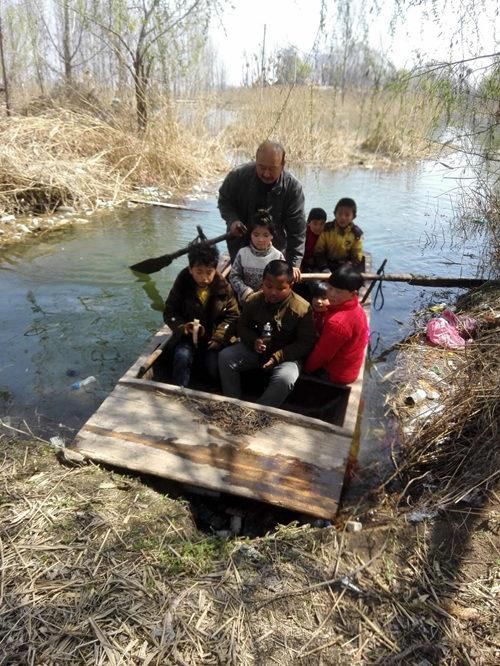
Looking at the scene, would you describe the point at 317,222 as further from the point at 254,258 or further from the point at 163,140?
the point at 163,140

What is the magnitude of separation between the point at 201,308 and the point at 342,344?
122 cm

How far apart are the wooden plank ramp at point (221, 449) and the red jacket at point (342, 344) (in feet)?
2.05

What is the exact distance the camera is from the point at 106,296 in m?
6.34

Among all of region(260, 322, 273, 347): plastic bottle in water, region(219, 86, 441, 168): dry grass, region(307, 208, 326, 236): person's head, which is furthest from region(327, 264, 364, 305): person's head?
region(219, 86, 441, 168): dry grass

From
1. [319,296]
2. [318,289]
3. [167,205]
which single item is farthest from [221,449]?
[167,205]

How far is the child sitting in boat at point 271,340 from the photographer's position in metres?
3.62

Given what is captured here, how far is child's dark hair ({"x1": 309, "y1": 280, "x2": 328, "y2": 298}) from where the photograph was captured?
4.48 metres

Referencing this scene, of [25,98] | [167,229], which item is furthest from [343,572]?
[25,98]

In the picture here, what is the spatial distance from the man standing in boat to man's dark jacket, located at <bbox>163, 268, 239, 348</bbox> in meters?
0.97

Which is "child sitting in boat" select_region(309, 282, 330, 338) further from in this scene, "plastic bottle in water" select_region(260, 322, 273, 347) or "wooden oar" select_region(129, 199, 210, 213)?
"wooden oar" select_region(129, 199, 210, 213)

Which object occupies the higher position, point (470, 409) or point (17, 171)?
point (17, 171)

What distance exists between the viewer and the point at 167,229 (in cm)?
917

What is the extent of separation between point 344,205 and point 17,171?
6.23 meters

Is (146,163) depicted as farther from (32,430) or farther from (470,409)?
(470,409)
